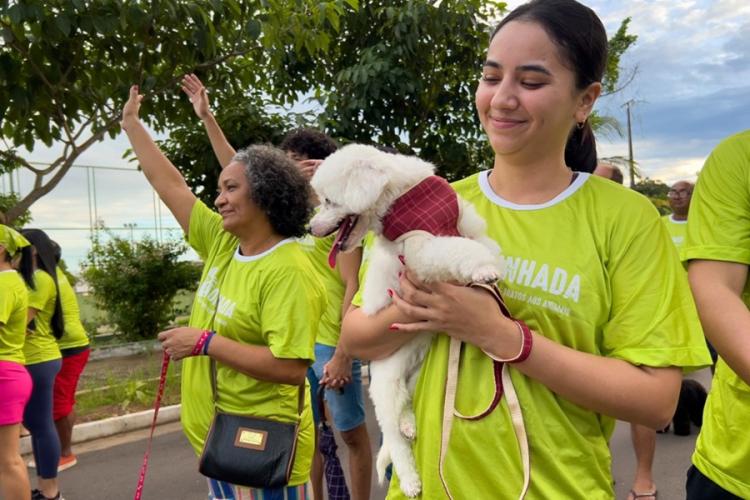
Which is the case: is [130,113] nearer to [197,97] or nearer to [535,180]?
[197,97]

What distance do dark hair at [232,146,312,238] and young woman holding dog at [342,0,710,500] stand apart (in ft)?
4.56

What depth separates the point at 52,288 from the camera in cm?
468

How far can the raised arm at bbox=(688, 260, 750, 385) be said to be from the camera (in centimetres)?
158

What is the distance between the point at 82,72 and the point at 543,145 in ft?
9.77

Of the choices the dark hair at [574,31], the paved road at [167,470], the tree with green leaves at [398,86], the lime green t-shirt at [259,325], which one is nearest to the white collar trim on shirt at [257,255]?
the lime green t-shirt at [259,325]

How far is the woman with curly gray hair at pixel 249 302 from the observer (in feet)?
8.04

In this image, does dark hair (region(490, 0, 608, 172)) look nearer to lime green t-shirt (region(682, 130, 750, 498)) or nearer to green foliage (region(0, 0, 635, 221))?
lime green t-shirt (region(682, 130, 750, 498))

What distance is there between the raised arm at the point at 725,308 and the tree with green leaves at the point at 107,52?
8.91ft

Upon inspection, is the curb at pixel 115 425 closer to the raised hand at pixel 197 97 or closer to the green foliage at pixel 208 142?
the green foliage at pixel 208 142

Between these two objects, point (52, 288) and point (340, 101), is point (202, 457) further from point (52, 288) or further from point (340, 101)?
point (340, 101)

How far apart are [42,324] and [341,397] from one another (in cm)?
246

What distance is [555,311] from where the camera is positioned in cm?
134

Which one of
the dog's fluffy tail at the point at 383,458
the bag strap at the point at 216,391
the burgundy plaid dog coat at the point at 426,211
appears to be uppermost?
the burgundy plaid dog coat at the point at 426,211

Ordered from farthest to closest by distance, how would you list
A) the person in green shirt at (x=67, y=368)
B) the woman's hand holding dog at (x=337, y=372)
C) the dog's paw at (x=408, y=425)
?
the person in green shirt at (x=67, y=368), the woman's hand holding dog at (x=337, y=372), the dog's paw at (x=408, y=425)
